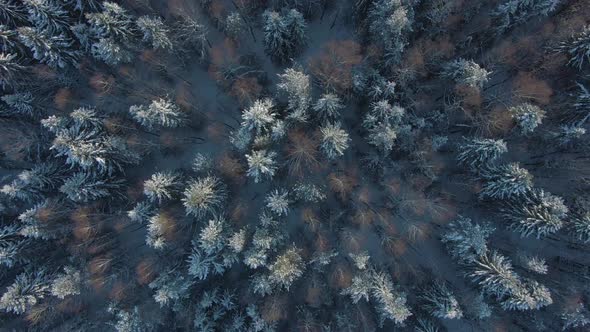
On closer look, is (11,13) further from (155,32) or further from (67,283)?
(67,283)

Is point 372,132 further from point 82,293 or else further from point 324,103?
point 82,293

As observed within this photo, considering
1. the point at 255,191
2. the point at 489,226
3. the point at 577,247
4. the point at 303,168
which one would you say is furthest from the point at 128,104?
the point at 577,247

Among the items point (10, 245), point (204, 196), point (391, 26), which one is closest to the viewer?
point (391, 26)

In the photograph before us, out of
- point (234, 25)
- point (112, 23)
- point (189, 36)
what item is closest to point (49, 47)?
point (112, 23)

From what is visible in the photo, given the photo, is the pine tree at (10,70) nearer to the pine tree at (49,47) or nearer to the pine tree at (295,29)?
the pine tree at (49,47)

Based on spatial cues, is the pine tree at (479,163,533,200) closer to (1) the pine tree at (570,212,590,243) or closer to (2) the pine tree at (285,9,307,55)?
(1) the pine tree at (570,212,590,243)

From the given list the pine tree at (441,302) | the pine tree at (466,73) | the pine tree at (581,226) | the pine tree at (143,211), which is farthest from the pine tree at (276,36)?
the pine tree at (581,226)
